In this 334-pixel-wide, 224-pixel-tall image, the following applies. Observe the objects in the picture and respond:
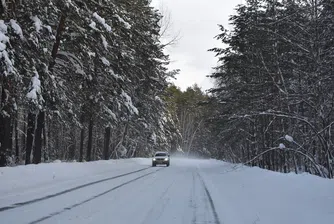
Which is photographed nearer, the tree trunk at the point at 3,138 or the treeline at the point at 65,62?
the treeline at the point at 65,62

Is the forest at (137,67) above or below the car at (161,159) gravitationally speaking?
above

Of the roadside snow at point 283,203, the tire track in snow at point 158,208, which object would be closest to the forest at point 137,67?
the roadside snow at point 283,203

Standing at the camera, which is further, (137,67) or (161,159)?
(161,159)

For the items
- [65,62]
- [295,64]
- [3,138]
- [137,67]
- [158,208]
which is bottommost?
[158,208]

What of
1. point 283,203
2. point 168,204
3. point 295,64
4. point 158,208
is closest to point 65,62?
point 295,64

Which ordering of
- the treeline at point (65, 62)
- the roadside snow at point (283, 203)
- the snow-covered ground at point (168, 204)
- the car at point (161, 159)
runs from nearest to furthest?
the snow-covered ground at point (168, 204) < the roadside snow at point (283, 203) < the treeline at point (65, 62) < the car at point (161, 159)

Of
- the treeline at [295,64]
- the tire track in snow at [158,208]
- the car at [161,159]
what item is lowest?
the tire track in snow at [158,208]

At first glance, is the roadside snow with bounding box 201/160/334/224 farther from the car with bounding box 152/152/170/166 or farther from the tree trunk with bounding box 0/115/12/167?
the car with bounding box 152/152/170/166

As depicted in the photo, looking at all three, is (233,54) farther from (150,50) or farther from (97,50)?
(97,50)

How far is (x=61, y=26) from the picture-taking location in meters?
19.1

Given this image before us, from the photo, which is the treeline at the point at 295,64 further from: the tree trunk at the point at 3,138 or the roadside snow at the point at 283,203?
the tree trunk at the point at 3,138

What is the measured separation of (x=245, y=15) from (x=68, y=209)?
1891cm

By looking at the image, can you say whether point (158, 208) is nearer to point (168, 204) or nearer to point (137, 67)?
point (168, 204)

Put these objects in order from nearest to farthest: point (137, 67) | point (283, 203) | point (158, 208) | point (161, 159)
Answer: point (158, 208) < point (283, 203) < point (137, 67) < point (161, 159)
